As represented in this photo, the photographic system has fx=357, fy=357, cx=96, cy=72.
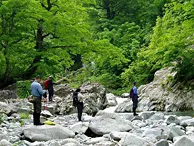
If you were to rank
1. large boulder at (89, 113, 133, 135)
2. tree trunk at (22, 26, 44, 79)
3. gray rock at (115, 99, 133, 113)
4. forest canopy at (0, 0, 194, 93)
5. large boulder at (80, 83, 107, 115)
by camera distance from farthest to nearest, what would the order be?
gray rock at (115, 99, 133, 113) < large boulder at (80, 83, 107, 115) < tree trunk at (22, 26, 44, 79) < forest canopy at (0, 0, 194, 93) < large boulder at (89, 113, 133, 135)

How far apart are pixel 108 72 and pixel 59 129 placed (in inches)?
1199

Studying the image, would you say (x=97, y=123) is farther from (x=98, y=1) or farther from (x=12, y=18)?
(x=98, y=1)

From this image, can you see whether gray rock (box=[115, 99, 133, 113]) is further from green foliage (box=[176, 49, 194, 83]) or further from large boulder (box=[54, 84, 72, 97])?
green foliage (box=[176, 49, 194, 83])

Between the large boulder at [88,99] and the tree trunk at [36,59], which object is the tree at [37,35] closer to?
the tree trunk at [36,59]

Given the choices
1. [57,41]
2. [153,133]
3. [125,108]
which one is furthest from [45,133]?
[125,108]

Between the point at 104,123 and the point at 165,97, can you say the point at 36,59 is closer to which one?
the point at 104,123

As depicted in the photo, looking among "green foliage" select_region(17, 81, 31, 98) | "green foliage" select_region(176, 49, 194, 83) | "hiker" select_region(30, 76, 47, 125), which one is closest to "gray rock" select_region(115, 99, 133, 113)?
"green foliage" select_region(176, 49, 194, 83)

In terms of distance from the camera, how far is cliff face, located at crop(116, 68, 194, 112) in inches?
854

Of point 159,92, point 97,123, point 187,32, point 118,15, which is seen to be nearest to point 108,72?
point 118,15

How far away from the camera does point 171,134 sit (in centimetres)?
1045

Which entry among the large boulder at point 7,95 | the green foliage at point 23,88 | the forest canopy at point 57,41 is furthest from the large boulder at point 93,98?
the large boulder at point 7,95

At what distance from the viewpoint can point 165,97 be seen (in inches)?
910

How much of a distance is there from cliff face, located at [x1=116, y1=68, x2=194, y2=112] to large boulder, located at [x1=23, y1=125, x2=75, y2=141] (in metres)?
12.3

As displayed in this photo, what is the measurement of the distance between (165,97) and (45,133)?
14.1 metres
